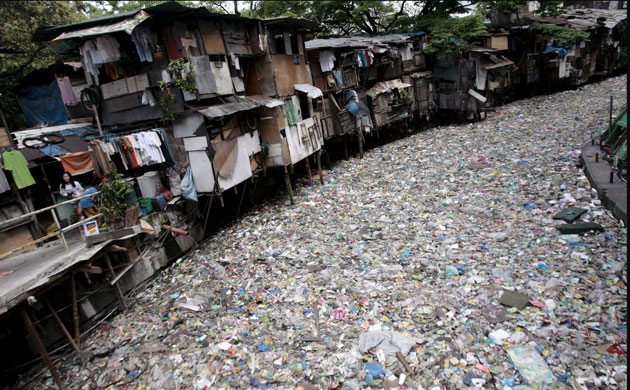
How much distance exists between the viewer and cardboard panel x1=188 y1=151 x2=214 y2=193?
29.5ft

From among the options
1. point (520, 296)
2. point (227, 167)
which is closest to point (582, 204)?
point (520, 296)

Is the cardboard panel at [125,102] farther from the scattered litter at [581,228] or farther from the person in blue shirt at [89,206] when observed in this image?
the scattered litter at [581,228]

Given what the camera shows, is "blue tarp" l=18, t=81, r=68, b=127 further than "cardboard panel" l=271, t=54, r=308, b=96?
Yes

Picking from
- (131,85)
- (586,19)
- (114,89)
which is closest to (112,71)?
(114,89)

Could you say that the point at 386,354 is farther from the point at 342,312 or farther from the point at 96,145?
the point at 96,145

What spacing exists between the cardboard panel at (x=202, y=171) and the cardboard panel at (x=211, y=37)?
2.80 m

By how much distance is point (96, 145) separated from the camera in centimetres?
789

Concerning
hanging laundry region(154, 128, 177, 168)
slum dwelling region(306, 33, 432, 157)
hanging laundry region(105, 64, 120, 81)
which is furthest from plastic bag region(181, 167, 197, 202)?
slum dwelling region(306, 33, 432, 157)

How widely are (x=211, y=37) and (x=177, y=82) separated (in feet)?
5.92


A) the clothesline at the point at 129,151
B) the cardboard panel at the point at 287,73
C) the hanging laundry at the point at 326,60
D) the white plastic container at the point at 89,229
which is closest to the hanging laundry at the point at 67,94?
the clothesline at the point at 129,151

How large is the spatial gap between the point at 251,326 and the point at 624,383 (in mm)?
5140

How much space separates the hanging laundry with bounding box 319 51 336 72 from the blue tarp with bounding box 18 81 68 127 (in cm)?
955

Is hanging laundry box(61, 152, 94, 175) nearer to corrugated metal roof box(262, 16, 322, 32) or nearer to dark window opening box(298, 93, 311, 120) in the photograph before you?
corrugated metal roof box(262, 16, 322, 32)

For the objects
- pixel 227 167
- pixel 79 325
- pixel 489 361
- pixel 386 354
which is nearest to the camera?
pixel 489 361
